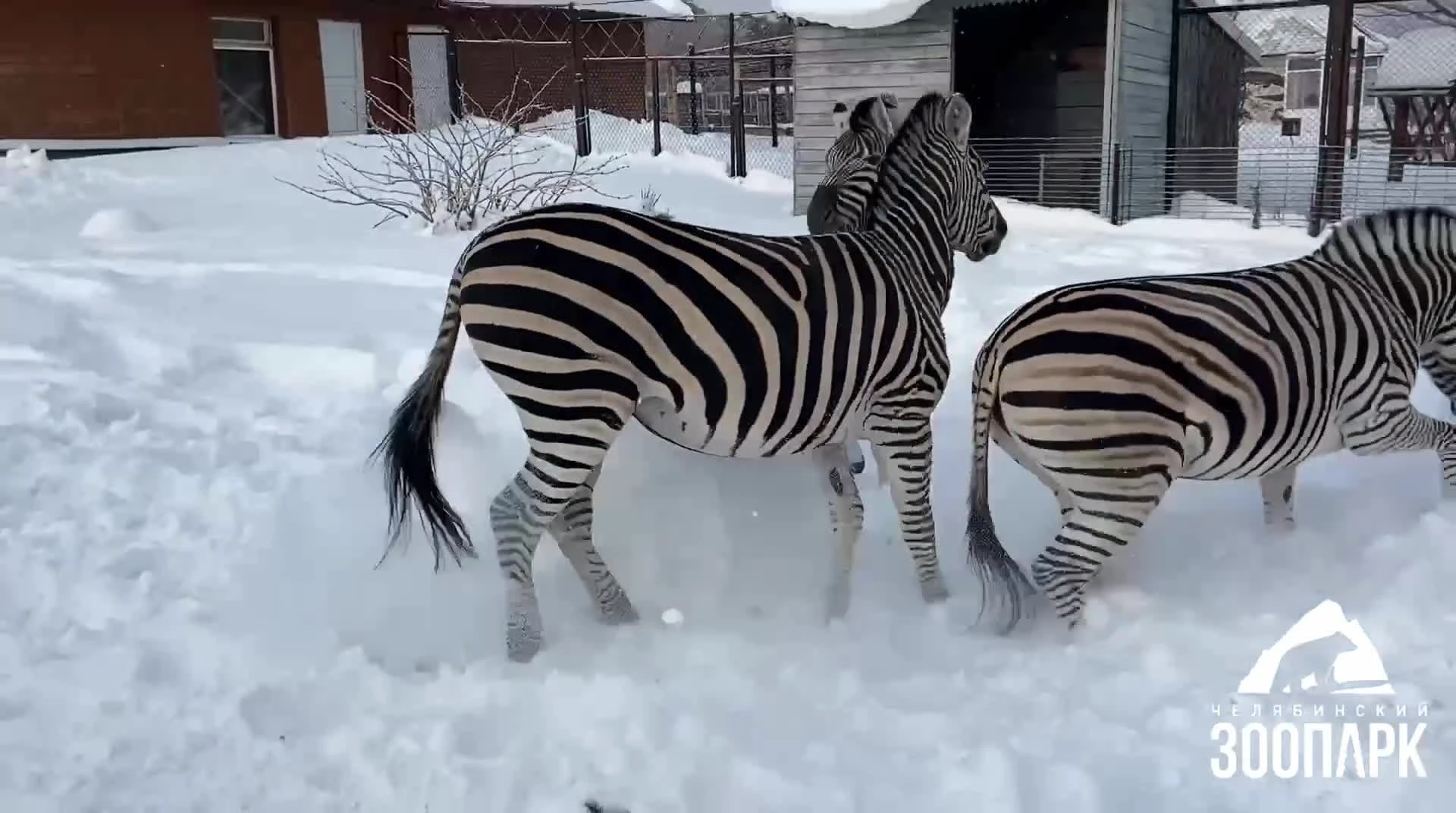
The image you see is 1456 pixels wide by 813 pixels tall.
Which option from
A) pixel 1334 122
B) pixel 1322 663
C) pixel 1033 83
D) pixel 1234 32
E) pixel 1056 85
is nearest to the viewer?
pixel 1322 663

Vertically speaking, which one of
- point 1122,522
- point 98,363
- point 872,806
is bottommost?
point 872,806

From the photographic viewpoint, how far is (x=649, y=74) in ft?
81.1

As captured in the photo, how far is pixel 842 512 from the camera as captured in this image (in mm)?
3850

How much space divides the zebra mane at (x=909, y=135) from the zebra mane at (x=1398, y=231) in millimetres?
1520

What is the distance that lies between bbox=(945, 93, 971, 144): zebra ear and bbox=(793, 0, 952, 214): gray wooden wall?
758cm

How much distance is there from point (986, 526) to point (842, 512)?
58 centimetres

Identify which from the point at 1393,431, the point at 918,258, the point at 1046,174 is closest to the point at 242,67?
the point at 1046,174

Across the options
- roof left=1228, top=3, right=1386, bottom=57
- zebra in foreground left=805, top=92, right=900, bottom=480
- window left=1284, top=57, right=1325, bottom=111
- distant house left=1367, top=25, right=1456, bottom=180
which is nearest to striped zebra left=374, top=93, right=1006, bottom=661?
zebra in foreground left=805, top=92, right=900, bottom=480

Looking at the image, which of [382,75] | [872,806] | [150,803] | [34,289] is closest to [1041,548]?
[872,806]

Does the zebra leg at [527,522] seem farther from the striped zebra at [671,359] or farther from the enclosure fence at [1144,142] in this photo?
the enclosure fence at [1144,142]

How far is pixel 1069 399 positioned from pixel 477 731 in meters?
1.94

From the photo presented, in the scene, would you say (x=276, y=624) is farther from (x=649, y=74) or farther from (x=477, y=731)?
(x=649, y=74)

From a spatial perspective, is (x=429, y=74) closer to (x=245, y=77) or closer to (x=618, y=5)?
(x=245, y=77)

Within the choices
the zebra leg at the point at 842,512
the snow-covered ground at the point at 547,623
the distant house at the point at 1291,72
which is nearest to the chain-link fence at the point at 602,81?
the snow-covered ground at the point at 547,623
